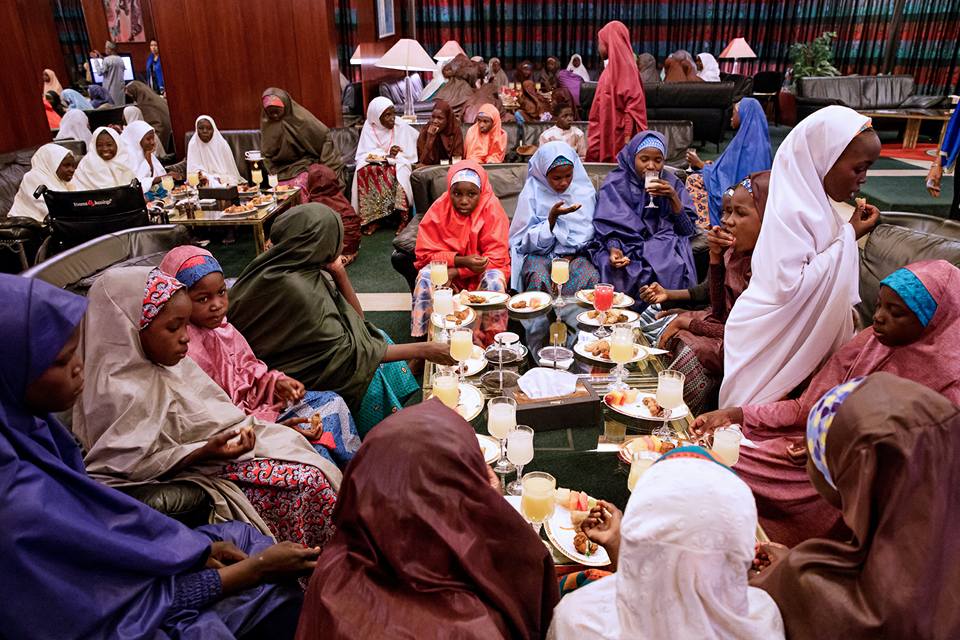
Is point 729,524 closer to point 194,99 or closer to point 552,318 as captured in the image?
point 552,318

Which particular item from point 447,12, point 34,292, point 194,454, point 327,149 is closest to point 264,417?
point 194,454

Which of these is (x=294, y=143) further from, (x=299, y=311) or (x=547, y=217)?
(x=299, y=311)

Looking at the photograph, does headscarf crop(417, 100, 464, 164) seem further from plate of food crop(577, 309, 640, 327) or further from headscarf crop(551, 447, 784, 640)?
headscarf crop(551, 447, 784, 640)

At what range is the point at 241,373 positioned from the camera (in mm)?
2471

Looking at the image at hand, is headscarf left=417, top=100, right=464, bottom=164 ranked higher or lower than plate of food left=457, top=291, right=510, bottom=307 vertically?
higher

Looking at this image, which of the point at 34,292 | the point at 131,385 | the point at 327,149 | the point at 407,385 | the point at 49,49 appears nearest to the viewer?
the point at 34,292

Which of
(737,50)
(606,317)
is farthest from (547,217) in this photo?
(737,50)

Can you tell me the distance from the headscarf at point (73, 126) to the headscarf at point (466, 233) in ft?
19.6

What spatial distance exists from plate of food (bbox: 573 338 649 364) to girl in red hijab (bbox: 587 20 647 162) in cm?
345

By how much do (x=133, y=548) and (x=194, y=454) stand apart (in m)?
0.53

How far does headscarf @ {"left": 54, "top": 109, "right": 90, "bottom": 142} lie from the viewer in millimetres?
7539

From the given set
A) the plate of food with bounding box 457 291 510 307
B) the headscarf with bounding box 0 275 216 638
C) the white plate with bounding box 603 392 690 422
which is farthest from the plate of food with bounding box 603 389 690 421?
the headscarf with bounding box 0 275 216 638

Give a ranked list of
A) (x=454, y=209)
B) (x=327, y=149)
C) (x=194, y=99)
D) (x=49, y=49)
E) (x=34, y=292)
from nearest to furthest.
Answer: (x=34, y=292) < (x=454, y=209) < (x=327, y=149) < (x=194, y=99) < (x=49, y=49)

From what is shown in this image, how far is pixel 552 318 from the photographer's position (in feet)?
10.3
